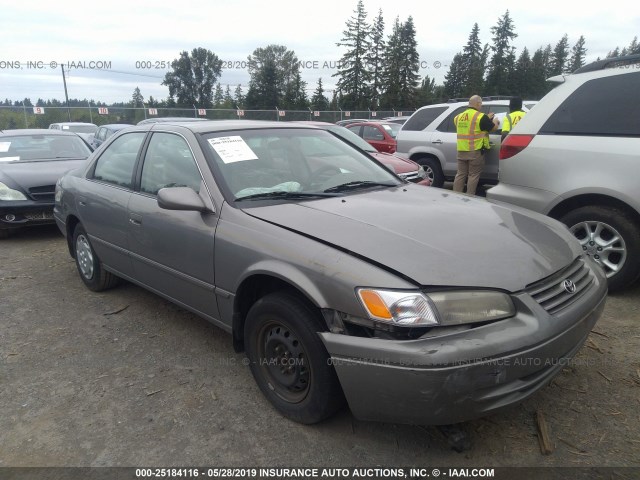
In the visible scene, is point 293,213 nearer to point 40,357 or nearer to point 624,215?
point 40,357

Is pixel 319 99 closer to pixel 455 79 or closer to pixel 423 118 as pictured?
pixel 455 79

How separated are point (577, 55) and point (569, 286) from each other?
9712cm

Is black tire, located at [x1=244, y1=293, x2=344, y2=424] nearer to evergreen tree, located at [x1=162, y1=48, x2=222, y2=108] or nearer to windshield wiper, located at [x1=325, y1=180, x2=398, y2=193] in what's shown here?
windshield wiper, located at [x1=325, y1=180, x2=398, y2=193]

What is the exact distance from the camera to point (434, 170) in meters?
8.74

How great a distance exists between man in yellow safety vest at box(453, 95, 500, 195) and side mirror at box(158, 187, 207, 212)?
5309 mm

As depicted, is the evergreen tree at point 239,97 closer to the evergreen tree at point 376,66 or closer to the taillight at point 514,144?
the evergreen tree at point 376,66

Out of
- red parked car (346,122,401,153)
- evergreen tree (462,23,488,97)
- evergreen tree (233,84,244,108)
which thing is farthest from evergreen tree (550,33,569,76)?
A: red parked car (346,122,401,153)

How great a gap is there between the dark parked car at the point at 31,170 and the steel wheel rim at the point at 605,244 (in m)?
6.71

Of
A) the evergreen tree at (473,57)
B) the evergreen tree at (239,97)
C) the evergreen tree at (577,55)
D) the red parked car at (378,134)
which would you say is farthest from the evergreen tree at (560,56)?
the red parked car at (378,134)

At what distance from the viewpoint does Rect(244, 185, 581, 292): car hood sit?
2145 mm

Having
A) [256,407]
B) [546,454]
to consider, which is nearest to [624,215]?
[546,454]

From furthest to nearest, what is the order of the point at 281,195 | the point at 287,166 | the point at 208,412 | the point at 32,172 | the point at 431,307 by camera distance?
the point at 32,172, the point at 287,166, the point at 281,195, the point at 208,412, the point at 431,307

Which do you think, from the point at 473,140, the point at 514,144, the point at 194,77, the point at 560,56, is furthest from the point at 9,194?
the point at 560,56

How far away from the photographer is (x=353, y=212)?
8.86ft
